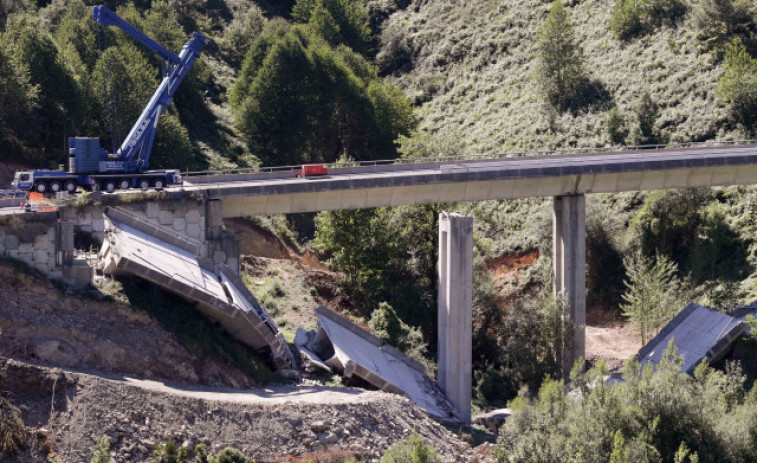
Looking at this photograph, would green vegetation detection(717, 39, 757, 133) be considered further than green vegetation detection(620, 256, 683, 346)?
Yes

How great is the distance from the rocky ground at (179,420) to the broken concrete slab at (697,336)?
16.7 metres

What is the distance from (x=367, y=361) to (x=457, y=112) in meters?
52.6

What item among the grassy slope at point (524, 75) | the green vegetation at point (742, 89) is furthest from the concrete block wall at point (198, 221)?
the green vegetation at point (742, 89)

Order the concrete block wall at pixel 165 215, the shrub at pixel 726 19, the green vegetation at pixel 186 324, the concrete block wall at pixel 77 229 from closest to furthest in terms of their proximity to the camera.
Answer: the concrete block wall at pixel 77 229 → the green vegetation at pixel 186 324 → the concrete block wall at pixel 165 215 → the shrub at pixel 726 19

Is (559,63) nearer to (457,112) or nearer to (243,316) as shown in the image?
(457,112)

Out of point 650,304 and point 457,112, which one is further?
point 457,112

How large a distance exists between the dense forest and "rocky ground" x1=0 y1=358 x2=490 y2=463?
15245 millimetres

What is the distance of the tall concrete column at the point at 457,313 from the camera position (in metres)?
43.9

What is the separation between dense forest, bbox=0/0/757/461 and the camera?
57.0 m

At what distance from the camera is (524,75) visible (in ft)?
291

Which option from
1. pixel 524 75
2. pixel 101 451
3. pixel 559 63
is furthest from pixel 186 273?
pixel 524 75

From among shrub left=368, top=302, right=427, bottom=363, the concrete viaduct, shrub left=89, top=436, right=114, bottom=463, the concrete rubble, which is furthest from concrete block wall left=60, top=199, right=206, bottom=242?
shrub left=89, top=436, right=114, bottom=463

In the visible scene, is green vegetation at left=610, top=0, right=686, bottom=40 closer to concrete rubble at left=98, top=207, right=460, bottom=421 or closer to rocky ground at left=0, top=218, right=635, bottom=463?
concrete rubble at left=98, top=207, right=460, bottom=421

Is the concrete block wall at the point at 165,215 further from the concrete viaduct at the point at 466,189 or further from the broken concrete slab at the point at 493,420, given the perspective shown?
the broken concrete slab at the point at 493,420
